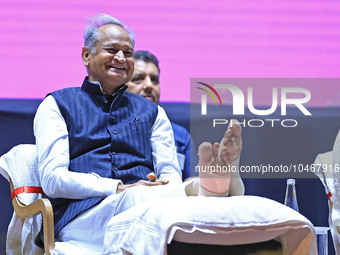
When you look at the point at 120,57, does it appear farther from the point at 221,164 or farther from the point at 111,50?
the point at 221,164

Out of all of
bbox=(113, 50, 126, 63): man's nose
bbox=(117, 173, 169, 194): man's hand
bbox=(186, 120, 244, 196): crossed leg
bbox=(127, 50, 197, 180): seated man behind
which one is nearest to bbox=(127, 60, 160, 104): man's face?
bbox=(127, 50, 197, 180): seated man behind

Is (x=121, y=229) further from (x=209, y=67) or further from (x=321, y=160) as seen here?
(x=209, y=67)

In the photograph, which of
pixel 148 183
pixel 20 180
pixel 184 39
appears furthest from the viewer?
pixel 184 39

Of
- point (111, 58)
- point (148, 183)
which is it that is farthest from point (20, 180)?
point (111, 58)

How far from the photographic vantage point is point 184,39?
3635mm

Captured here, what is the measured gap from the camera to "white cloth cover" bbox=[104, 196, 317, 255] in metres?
1.57

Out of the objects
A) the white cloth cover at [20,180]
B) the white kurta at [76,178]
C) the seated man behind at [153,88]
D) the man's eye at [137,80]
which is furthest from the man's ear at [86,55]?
the man's eye at [137,80]

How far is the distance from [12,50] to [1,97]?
314mm

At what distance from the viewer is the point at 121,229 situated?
1732 millimetres

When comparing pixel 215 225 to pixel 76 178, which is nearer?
pixel 215 225

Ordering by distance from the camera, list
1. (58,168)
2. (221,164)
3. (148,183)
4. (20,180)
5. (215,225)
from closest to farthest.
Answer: (215,225)
(221,164)
(148,183)
(58,168)
(20,180)

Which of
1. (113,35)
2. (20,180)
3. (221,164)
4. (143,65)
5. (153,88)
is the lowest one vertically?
(20,180)

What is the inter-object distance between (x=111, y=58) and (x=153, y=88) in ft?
3.49

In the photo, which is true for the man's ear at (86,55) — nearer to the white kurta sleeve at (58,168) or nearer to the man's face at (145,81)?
the white kurta sleeve at (58,168)
